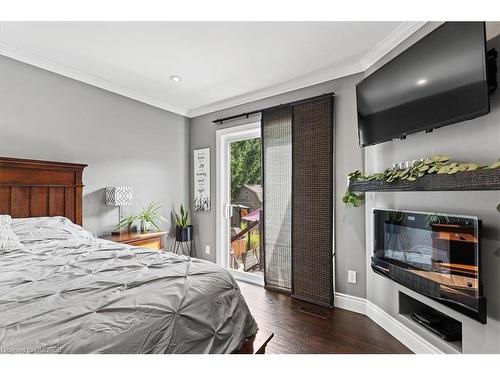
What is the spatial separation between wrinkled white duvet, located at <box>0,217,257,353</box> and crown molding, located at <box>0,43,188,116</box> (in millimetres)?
1846

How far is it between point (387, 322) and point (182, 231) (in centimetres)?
262

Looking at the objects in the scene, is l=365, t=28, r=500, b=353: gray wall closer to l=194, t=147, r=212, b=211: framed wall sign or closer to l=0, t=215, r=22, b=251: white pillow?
l=194, t=147, r=212, b=211: framed wall sign

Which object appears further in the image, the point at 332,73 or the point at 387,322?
the point at 332,73

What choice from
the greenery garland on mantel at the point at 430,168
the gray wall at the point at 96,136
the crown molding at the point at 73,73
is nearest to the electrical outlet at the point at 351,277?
the greenery garland on mantel at the point at 430,168

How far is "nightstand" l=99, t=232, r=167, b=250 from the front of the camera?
9.49 feet

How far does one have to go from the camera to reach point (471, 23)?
141 centimetres

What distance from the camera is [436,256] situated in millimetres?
1771

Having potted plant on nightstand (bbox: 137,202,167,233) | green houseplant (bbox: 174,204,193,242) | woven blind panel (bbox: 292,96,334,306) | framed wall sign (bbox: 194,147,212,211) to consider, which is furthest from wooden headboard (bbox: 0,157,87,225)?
woven blind panel (bbox: 292,96,334,306)

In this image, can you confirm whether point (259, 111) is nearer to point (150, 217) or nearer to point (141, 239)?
point (150, 217)

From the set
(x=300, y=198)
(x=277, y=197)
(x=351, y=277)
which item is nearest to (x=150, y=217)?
(x=277, y=197)

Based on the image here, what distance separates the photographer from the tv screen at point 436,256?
5.01 ft

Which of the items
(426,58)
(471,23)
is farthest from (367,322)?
(471,23)

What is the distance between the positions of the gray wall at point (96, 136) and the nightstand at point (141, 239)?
308 mm
